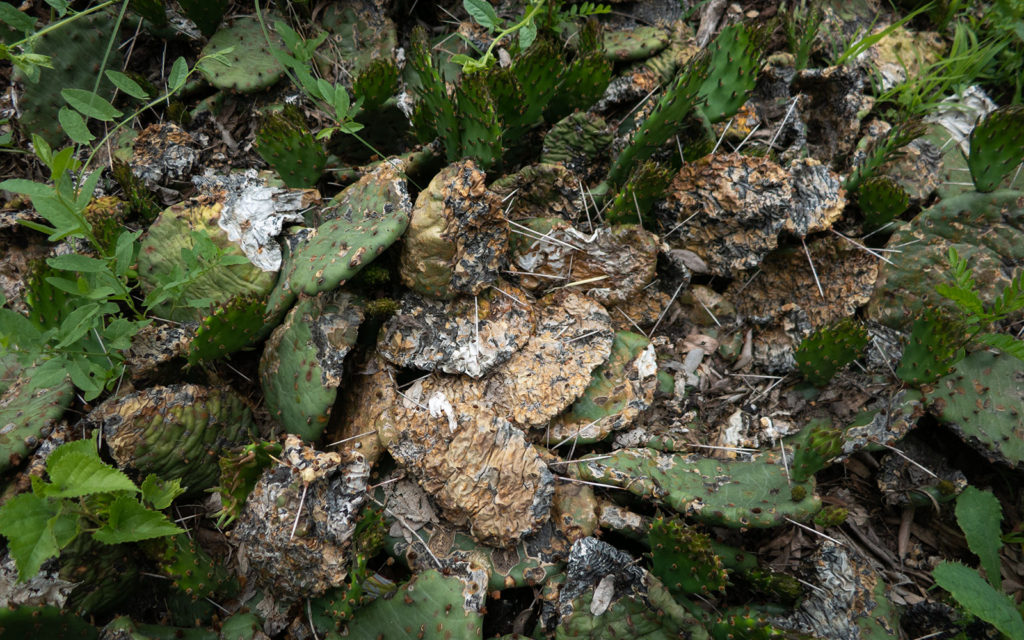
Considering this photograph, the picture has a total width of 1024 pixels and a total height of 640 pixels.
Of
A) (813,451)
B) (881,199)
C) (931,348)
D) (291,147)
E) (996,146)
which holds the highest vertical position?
(996,146)

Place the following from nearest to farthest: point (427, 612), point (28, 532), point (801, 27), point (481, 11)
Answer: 1. point (28, 532)
2. point (427, 612)
3. point (481, 11)
4. point (801, 27)

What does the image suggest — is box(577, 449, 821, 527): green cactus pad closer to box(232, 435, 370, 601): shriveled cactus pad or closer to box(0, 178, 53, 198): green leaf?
box(232, 435, 370, 601): shriveled cactus pad

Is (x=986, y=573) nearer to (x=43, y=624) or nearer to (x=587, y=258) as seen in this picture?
(x=587, y=258)

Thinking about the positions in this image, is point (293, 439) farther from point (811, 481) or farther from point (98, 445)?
point (811, 481)

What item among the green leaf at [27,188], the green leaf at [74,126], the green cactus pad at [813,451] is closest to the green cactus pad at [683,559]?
the green cactus pad at [813,451]

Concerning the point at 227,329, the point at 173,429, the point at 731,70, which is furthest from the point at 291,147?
the point at 731,70
